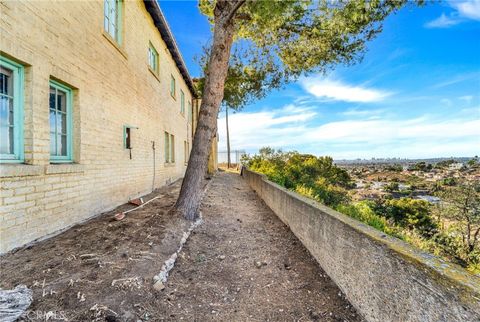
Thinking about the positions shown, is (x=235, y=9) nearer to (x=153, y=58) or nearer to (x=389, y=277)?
(x=389, y=277)

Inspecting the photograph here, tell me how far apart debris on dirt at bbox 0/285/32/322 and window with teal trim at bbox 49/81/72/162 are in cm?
237

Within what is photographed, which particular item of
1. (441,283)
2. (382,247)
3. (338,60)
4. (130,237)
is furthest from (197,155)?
(338,60)

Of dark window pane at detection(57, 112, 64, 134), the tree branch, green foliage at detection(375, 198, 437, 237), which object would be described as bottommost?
green foliage at detection(375, 198, 437, 237)

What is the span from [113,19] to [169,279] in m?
6.41

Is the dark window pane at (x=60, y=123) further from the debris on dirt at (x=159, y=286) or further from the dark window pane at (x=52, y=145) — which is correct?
the debris on dirt at (x=159, y=286)

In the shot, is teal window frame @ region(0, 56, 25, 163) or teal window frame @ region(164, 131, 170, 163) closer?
teal window frame @ region(0, 56, 25, 163)

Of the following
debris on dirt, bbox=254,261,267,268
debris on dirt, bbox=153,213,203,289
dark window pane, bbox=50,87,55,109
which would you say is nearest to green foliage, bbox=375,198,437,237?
debris on dirt, bbox=254,261,267,268

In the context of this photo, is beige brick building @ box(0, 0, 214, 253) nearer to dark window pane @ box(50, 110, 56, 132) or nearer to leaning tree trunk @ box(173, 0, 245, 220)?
dark window pane @ box(50, 110, 56, 132)

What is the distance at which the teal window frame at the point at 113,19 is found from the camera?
6.09 metres

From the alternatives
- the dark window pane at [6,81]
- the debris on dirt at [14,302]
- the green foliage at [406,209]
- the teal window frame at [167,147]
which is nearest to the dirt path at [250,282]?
the debris on dirt at [14,302]

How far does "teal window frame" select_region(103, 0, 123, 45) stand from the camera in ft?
20.0

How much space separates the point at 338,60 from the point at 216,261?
700 centimetres

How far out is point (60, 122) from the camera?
4.54m

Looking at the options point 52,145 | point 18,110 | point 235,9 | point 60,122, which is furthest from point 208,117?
point 18,110
